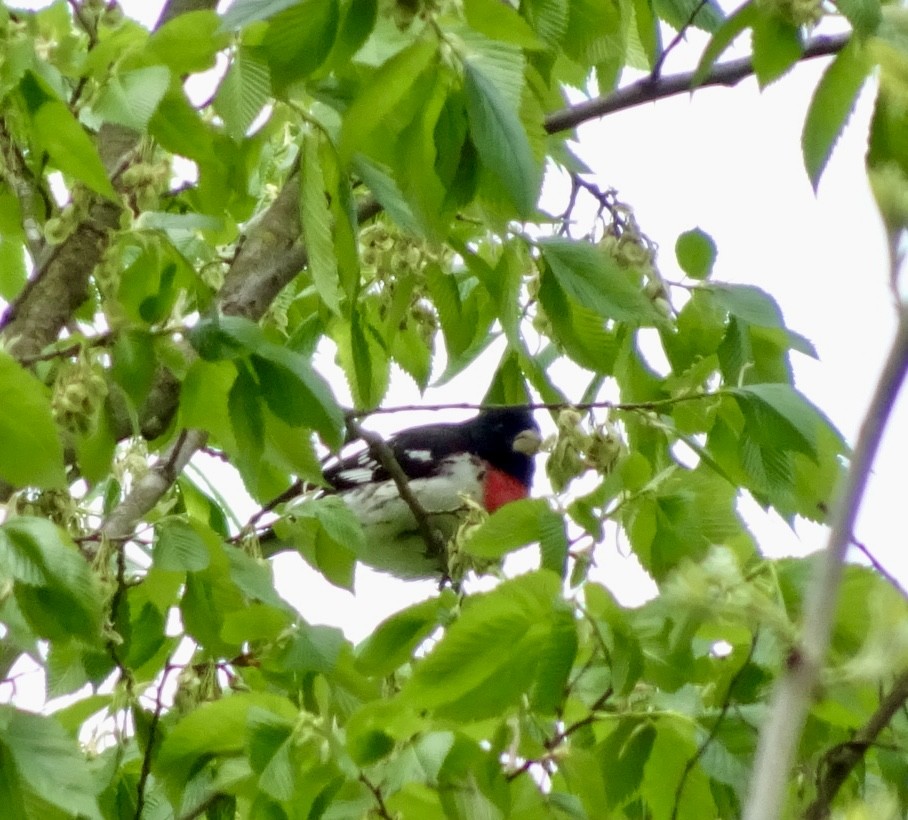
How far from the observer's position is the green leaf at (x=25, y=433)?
4.74ft

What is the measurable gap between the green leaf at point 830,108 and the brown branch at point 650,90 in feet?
1.59

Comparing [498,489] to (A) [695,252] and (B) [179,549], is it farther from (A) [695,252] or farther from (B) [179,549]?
(B) [179,549]

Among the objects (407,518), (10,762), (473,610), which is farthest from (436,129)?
(407,518)

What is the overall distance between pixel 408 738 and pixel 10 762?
44cm

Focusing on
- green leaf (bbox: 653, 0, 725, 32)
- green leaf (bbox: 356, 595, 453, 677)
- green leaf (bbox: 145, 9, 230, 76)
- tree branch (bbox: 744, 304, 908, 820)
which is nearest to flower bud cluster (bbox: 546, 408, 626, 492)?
green leaf (bbox: 356, 595, 453, 677)

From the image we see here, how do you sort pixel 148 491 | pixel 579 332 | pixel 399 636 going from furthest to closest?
1. pixel 148 491
2. pixel 579 332
3. pixel 399 636

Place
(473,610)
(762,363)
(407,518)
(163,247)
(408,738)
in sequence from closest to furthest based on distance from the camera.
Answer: (473,610) → (408,738) → (163,247) → (762,363) → (407,518)

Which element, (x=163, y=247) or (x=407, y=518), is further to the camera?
(x=407, y=518)

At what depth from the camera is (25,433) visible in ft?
4.80

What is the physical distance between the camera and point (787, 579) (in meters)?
1.55

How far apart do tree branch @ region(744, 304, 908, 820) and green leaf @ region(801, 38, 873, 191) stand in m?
1.16

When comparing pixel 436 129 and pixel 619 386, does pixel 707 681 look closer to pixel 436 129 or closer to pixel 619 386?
pixel 619 386

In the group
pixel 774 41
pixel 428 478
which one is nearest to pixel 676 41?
pixel 774 41

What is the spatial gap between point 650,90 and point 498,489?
3.10m
